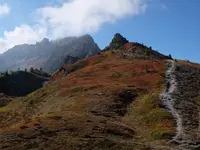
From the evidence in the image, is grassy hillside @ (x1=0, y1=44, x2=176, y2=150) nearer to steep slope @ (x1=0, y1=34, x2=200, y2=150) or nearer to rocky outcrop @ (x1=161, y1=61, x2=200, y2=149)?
steep slope @ (x1=0, y1=34, x2=200, y2=150)

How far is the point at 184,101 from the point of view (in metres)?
74.4

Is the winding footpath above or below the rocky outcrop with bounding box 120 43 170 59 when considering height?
below

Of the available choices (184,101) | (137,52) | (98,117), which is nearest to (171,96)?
(184,101)

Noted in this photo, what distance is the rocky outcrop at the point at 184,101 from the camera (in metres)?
50.1

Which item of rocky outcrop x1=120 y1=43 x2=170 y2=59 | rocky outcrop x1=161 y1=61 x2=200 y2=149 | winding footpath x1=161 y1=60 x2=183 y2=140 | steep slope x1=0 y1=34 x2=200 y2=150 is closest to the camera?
steep slope x1=0 y1=34 x2=200 y2=150

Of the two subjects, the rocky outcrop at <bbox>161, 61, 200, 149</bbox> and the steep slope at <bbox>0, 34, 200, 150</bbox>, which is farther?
the rocky outcrop at <bbox>161, 61, 200, 149</bbox>

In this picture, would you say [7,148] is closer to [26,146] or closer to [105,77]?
[26,146]

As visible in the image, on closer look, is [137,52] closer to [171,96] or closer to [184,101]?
[171,96]

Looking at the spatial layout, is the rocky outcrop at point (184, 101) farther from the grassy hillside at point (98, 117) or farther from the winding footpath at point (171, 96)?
the grassy hillside at point (98, 117)

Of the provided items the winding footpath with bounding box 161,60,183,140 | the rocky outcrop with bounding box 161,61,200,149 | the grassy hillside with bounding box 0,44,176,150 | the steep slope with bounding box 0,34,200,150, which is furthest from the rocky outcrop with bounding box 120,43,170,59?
the winding footpath with bounding box 161,60,183,140

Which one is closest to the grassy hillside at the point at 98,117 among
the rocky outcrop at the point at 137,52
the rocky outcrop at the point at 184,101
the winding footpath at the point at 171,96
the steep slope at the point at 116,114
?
the steep slope at the point at 116,114

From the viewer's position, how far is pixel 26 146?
136ft

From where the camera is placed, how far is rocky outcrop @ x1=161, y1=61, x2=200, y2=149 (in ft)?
164

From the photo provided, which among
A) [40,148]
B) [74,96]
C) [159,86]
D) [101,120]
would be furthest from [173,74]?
[40,148]
